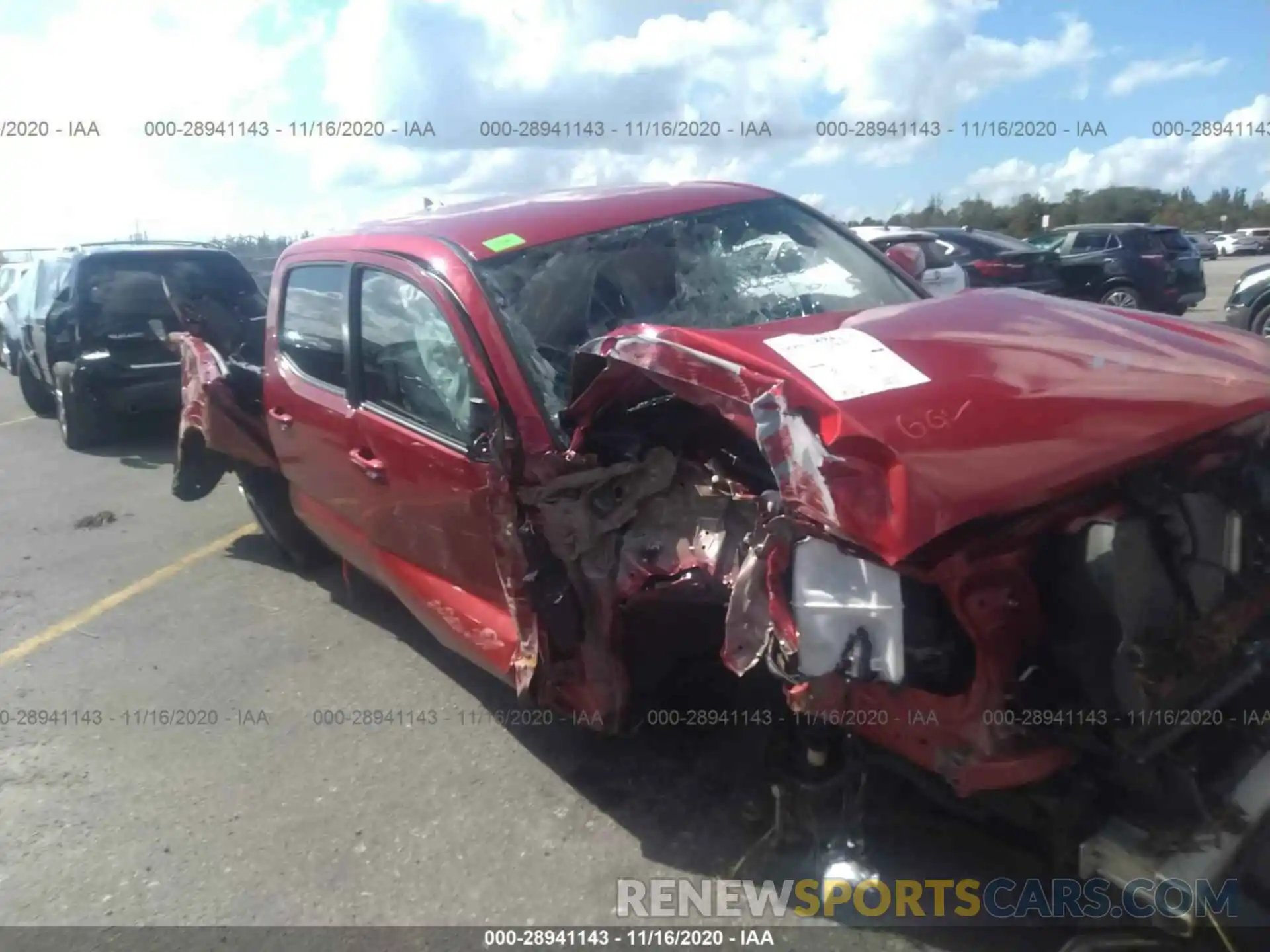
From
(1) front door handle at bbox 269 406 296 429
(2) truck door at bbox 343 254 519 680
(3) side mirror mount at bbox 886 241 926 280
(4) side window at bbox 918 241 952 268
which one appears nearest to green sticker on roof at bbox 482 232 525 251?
(2) truck door at bbox 343 254 519 680

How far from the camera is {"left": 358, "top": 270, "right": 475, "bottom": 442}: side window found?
3.55m

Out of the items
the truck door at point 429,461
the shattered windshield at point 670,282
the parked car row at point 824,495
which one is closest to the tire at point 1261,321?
the parked car row at point 824,495

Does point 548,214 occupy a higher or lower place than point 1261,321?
higher

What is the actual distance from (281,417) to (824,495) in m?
3.23

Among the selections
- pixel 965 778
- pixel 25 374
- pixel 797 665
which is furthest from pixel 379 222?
pixel 25 374

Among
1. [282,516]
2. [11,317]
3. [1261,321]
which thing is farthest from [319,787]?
[11,317]

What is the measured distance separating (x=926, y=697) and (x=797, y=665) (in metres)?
0.31

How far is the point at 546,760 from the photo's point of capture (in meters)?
3.72

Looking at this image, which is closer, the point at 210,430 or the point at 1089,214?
the point at 210,430

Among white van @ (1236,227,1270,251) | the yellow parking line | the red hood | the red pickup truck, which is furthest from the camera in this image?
white van @ (1236,227,1270,251)

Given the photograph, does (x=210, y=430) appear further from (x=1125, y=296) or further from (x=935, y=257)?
(x=1125, y=296)

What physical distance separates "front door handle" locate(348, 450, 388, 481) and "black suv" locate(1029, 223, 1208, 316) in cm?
1230

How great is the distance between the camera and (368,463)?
13.1ft

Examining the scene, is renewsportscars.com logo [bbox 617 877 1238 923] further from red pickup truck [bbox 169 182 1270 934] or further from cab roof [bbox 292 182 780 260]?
cab roof [bbox 292 182 780 260]
